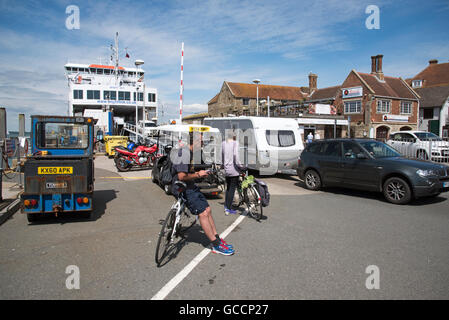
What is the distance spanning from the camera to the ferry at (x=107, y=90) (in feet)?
150

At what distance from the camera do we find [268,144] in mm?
12031

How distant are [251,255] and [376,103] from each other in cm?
3549

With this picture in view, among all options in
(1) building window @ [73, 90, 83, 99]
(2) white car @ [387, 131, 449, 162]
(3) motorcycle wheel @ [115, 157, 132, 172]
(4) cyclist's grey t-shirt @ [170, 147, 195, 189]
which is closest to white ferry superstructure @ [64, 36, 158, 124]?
(1) building window @ [73, 90, 83, 99]

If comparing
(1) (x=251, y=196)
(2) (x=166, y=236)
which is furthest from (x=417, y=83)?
(2) (x=166, y=236)

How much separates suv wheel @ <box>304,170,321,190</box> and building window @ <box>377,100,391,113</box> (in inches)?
1160

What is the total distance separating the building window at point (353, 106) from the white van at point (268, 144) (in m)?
27.1

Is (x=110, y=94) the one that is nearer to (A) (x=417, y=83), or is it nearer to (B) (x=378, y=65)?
(B) (x=378, y=65)

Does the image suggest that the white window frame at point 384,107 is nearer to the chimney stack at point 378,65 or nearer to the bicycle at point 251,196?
the chimney stack at point 378,65

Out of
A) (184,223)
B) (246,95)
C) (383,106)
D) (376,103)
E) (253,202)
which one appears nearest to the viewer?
(184,223)

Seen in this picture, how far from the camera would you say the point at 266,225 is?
6.21 m

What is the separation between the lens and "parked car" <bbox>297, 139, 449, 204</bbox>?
25.3 feet

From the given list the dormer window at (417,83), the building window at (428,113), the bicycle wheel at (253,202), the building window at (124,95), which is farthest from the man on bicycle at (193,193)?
the dormer window at (417,83)
